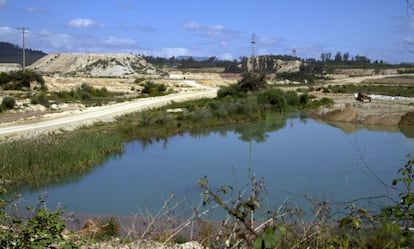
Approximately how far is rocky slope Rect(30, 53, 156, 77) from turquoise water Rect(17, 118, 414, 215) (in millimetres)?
76674

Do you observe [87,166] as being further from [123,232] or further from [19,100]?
[19,100]

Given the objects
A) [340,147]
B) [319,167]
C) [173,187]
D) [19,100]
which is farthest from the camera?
[19,100]

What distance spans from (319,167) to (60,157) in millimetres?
Answer: 9785

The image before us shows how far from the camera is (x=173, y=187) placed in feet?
54.3

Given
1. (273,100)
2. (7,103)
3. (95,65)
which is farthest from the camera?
(95,65)

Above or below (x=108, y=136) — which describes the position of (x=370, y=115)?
above

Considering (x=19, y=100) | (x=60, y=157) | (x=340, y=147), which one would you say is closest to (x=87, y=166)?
(x=60, y=157)

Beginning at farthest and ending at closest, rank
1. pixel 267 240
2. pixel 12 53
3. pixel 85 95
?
1. pixel 12 53
2. pixel 85 95
3. pixel 267 240

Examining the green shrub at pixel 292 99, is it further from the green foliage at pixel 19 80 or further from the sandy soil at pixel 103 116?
the green foliage at pixel 19 80

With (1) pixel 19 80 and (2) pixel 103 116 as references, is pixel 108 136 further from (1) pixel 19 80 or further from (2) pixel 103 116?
(1) pixel 19 80

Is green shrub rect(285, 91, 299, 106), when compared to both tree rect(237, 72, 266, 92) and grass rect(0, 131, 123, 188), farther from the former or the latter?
grass rect(0, 131, 123, 188)

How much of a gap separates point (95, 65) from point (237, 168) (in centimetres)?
9587

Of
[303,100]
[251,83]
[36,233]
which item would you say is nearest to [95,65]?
[251,83]

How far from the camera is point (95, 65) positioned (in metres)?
111
